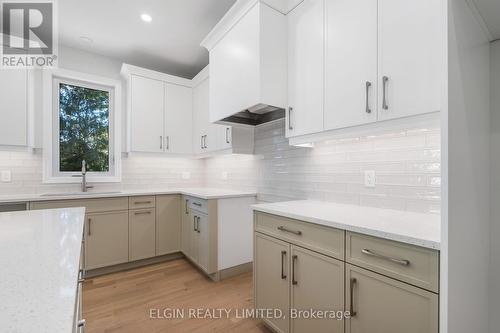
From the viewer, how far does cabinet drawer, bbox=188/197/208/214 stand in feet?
8.45

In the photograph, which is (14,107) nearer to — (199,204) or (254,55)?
(199,204)

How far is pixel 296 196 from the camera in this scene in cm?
227

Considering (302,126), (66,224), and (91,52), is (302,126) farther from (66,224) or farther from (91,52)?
(91,52)

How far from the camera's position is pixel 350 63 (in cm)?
146

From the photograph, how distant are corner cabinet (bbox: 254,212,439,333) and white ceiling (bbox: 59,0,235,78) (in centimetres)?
208

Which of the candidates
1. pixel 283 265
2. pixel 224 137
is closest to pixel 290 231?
pixel 283 265

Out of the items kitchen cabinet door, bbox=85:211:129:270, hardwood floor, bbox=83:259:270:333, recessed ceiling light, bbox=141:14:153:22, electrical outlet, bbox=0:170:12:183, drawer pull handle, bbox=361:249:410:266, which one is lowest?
hardwood floor, bbox=83:259:270:333

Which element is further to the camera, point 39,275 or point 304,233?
point 304,233

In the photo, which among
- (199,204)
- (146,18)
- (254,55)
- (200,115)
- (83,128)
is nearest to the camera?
(254,55)

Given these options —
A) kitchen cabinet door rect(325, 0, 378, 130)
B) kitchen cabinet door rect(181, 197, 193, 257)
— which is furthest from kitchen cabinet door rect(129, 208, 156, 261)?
kitchen cabinet door rect(325, 0, 378, 130)

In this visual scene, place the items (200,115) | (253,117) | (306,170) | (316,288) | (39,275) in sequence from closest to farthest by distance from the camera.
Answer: (39,275)
(316,288)
(306,170)
(253,117)
(200,115)

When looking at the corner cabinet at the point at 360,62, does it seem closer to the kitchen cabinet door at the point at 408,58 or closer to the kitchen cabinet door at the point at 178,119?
the kitchen cabinet door at the point at 408,58

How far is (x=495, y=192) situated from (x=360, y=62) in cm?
95

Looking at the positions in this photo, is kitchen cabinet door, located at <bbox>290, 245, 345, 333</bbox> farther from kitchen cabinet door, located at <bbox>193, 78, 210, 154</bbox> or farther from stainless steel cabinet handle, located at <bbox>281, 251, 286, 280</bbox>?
kitchen cabinet door, located at <bbox>193, 78, 210, 154</bbox>
